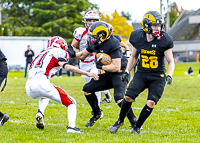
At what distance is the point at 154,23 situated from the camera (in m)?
4.80

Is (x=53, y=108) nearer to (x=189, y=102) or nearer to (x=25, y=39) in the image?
(x=189, y=102)

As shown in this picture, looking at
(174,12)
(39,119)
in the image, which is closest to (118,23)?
(174,12)

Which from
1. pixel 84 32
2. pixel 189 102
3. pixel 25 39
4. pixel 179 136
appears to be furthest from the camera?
pixel 25 39

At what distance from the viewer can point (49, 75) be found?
5.11 meters

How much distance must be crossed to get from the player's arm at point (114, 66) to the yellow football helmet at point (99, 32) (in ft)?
1.23

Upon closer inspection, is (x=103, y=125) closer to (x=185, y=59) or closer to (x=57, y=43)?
(x=57, y=43)

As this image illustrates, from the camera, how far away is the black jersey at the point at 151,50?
190 inches

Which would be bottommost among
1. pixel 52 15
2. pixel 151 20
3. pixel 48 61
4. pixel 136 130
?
pixel 52 15

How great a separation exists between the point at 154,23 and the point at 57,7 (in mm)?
33413

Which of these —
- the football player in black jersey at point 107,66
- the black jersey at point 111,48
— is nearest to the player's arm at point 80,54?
the football player in black jersey at point 107,66

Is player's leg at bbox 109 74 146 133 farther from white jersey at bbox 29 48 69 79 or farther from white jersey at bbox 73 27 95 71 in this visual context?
white jersey at bbox 73 27 95 71

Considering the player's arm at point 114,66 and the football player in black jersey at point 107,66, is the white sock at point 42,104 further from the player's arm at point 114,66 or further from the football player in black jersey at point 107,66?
the player's arm at point 114,66

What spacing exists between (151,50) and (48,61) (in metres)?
1.47

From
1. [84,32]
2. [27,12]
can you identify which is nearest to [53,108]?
[84,32]
